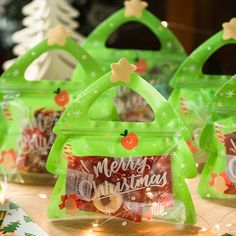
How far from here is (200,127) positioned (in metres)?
1.34

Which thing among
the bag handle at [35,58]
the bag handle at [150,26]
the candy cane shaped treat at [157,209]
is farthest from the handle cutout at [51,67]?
the candy cane shaped treat at [157,209]

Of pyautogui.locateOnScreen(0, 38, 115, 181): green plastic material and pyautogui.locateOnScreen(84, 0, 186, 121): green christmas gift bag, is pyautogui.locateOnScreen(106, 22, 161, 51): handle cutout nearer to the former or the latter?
pyautogui.locateOnScreen(84, 0, 186, 121): green christmas gift bag

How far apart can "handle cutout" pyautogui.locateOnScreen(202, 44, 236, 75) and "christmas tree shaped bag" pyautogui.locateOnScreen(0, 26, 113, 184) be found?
114cm

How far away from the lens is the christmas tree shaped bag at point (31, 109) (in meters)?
1.27

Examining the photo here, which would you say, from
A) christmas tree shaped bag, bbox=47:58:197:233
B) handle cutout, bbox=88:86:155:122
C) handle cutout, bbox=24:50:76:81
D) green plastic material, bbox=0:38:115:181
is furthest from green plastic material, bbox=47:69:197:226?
handle cutout, bbox=24:50:76:81

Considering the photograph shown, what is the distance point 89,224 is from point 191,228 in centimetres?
18

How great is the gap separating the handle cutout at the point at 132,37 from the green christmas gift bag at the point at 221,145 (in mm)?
1102

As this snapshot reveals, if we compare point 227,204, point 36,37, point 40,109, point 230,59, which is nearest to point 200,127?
point 227,204

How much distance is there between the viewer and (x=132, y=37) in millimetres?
2248

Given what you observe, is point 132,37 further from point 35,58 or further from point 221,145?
point 221,145

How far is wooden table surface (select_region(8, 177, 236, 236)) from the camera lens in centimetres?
99

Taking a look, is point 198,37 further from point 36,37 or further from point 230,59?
point 36,37

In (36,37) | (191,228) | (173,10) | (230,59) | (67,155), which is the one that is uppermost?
(173,10)

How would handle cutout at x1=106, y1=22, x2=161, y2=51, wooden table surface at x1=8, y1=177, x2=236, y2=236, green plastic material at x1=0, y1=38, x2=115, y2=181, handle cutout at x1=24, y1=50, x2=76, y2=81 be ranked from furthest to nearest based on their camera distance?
handle cutout at x1=106, y1=22, x2=161, y2=51, handle cutout at x1=24, y1=50, x2=76, y2=81, green plastic material at x1=0, y1=38, x2=115, y2=181, wooden table surface at x1=8, y1=177, x2=236, y2=236
